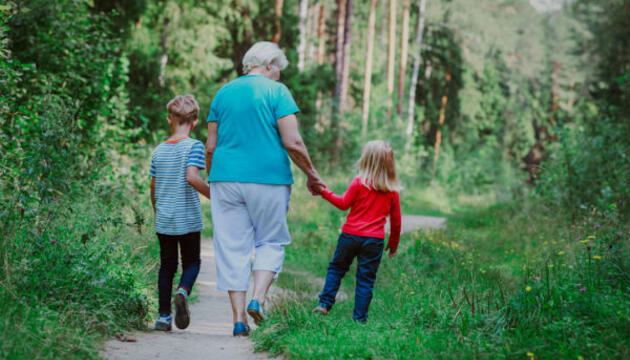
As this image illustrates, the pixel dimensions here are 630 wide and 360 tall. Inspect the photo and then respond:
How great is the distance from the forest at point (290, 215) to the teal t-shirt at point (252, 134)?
967mm

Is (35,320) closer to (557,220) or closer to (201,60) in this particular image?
(557,220)

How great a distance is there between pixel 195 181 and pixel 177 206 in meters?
0.28

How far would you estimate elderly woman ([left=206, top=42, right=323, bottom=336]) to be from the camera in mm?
4465

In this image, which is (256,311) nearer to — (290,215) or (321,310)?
(321,310)

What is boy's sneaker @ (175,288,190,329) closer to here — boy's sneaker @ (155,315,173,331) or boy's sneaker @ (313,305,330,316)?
boy's sneaker @ (155,315,173,331)

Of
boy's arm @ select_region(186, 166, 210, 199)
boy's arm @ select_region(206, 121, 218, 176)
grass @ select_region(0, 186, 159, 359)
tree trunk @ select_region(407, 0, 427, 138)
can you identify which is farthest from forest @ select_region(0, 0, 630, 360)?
tree trunk @ select_region(407, 0, 427, 138)

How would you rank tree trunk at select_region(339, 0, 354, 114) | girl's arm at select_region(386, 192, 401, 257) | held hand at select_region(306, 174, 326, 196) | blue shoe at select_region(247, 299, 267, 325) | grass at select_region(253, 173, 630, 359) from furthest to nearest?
tree trunk at select_region(339, 0, 354, 114), girl's arm at select_region(386, 192, 401, 257), held hand at select_region(306, 174, 326, 196), blue shoe at select_region(247, 299, 267, 325), grass at select_region(253, 173, 630, 359)

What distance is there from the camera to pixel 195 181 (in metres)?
4.62

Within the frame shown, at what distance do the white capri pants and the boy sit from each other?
0.24 m

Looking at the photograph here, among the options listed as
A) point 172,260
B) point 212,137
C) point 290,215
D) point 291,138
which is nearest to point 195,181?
point 212,137

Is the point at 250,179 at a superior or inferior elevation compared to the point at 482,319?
superior

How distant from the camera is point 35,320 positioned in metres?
3.36

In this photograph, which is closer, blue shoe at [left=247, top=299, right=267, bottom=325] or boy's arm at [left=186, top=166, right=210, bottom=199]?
blue shoe at [left=247, top=299, right=267, bottom=325]

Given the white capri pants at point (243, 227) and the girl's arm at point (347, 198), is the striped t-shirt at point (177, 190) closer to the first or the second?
the white capri pants at point (243, 227)
